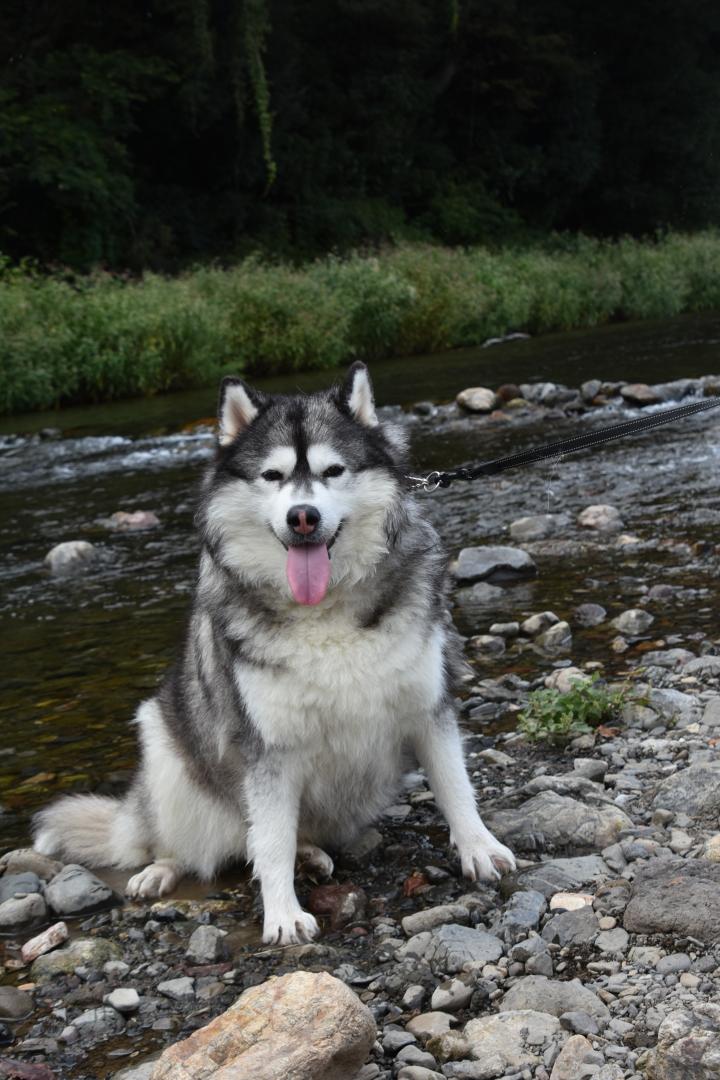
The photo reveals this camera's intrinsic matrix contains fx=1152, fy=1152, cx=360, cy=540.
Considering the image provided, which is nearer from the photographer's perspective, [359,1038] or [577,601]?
[359,1038]

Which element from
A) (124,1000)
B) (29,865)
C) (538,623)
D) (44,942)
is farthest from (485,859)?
(538,623)

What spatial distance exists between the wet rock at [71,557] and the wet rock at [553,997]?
21.8ft

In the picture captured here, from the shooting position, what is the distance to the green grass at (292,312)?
18328 millimetres

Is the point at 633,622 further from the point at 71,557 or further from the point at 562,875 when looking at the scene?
the point at 71,557

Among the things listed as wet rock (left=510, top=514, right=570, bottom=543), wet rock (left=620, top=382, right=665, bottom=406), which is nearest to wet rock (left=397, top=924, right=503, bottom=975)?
wet rock (left=510, top=514, right=570, bottom=543)

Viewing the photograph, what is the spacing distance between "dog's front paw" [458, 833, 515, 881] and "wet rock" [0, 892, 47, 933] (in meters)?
1.41

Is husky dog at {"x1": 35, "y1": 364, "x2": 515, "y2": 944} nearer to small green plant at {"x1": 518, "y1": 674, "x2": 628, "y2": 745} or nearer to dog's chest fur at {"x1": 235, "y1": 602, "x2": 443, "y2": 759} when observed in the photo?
dog's chest fur at {"x1": 235, "y1": 602, "x2": 443, "y2": 759}

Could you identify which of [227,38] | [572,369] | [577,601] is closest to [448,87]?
[227,38]

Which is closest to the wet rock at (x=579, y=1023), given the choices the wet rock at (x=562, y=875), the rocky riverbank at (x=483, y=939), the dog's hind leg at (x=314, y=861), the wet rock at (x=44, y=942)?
the rocky riverbank at (x=483, y=939)

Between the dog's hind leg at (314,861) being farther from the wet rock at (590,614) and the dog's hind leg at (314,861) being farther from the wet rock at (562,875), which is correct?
the wet rock at (590,614)

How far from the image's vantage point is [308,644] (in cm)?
357

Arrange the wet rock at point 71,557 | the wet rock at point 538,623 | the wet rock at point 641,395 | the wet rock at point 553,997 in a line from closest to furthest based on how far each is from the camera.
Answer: the wet rock at point 553,997, the wet rock at point 538,623, the wet rock at point 71,557, the wet rock at point 641,395

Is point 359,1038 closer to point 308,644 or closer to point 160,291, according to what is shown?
point 308,644

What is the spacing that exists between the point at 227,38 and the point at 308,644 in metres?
33.0
